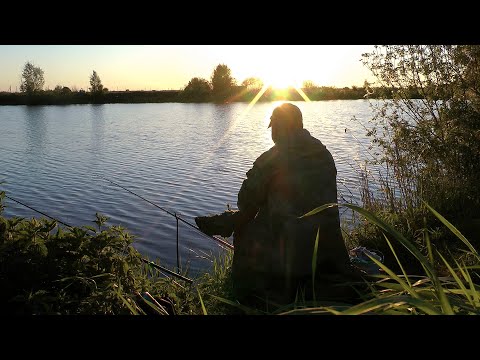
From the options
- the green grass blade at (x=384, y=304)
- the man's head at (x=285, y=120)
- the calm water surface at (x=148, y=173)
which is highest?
the man's head at (x=285, y=120)

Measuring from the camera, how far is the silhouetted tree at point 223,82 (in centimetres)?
7744

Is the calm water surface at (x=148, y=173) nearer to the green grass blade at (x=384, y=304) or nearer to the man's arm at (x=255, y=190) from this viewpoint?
the man's arm at (x=255, y=190)

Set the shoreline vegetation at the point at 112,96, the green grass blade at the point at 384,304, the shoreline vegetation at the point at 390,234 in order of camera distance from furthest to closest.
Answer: the shoreline vegetation at the point at 112,96, the shoreline vegetation at the point at 390,234, the green grass blade at the point at 384,304

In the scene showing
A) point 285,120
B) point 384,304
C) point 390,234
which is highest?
point 285,120

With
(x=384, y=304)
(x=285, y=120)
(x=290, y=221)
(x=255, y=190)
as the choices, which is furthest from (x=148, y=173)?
(x=384, y=304)

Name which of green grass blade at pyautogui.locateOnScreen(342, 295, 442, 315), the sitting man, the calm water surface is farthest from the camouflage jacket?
green grass blade at pyautogui.locateOnScreen(342, 295, 442, 315)

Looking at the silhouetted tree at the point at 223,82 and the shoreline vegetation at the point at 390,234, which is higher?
the silhouetted tree at the point at 223,82

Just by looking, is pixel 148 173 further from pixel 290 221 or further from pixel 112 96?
pixel 112 96

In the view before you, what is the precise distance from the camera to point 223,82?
257 feet

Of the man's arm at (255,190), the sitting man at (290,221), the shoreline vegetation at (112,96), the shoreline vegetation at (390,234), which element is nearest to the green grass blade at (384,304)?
the shoreline vegetation at (390,234)

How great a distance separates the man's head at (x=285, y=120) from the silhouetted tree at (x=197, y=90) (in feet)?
251

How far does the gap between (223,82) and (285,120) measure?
7547 centimetres
